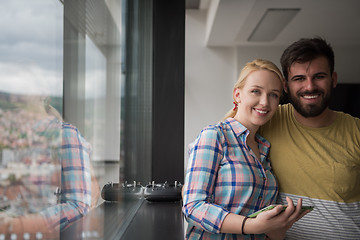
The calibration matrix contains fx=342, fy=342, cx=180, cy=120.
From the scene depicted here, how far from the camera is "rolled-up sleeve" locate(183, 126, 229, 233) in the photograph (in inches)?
44.9

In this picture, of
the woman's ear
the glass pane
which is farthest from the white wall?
the glass pane

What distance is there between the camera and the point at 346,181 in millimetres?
1396

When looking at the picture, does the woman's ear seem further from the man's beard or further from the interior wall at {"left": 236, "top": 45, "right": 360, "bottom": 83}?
the interior wall at {"left": 236, "top": 45, "right": 360, "bottom": 83}

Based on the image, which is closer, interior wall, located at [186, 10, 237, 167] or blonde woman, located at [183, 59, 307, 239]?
blonde woman, located at [183, 59, 307, 239]

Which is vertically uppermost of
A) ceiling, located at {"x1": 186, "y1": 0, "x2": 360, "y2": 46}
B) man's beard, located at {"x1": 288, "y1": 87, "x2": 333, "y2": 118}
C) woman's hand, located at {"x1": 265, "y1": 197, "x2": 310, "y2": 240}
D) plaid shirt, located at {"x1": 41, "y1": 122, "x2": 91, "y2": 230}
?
ceiling, located at {"x1": 186, "y1": 0, "x2": 360, "y2": 46}

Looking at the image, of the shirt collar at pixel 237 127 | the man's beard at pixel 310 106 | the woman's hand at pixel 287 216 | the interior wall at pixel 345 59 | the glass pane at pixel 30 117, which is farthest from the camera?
the interior wall at pixel 345 59

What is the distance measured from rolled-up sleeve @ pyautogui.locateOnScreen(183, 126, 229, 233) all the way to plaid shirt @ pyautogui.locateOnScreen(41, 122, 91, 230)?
52cm

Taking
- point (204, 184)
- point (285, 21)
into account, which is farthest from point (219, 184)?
Answer: point (285, 21)

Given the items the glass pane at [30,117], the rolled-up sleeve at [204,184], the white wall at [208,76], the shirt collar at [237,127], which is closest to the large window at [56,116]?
the glass pane at [30,117]

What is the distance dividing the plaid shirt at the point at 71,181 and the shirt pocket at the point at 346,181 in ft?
3.55

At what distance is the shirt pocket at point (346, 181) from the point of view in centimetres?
140

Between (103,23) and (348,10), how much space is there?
11.4 feet

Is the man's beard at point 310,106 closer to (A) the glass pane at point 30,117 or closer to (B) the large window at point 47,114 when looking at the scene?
(B) the large window at point 47,114

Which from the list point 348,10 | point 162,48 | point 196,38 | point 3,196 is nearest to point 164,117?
point 162,48
